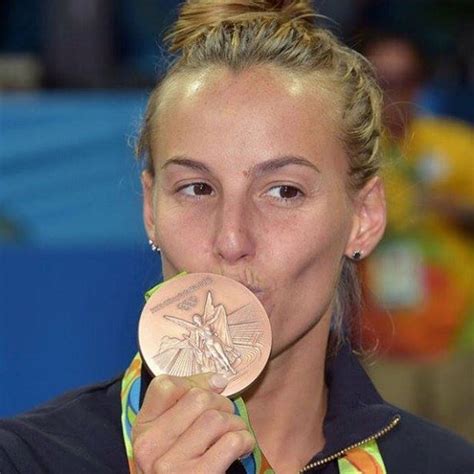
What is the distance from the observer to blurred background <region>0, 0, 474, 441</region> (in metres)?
4.77

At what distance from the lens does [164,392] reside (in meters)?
2.07

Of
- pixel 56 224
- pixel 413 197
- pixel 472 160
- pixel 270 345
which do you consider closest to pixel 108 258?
pixel 56 224

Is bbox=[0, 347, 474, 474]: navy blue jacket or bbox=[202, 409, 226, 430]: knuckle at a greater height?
bbox=[202, 409, 226, 430]: knuckle

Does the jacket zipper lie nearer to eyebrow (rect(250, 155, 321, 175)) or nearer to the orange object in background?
eyebrow (rect(250, 155, 321, 175))

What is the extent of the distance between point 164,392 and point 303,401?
67 centimetres

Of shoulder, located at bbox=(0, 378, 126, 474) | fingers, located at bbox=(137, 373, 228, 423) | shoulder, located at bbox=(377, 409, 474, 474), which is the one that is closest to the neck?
→ shoulder, located at bbox=(377, 409, 474, 474)

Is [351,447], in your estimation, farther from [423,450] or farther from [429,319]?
[429,319]

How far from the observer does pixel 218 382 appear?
7.14 ft

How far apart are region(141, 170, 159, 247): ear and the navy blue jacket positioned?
0.30 m

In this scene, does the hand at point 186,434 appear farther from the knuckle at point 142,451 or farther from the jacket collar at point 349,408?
the jacket collar at point 349,408

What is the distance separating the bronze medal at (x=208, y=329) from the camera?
223cm

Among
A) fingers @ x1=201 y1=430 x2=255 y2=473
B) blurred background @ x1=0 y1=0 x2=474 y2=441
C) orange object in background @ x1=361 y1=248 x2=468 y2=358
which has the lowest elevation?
orange object in background @ x1=361 y1=248 x2=468 y2=358

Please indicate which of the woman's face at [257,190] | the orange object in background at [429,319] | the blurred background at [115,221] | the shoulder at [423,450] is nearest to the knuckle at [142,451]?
the woman's face at [257,190]

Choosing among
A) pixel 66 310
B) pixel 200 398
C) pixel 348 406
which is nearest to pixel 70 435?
pixel 200 398
